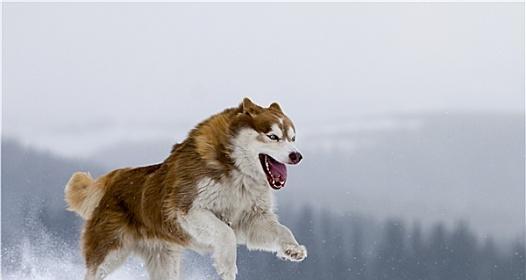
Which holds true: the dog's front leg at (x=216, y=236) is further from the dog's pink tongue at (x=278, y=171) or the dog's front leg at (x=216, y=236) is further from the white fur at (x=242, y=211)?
the dog's pink tongue at (x=278, y=171)

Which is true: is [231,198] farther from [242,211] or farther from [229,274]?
[229,274]

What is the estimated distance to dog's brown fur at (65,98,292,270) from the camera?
29.1 feet

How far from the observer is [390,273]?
2620 centimetres

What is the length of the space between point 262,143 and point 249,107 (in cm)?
51

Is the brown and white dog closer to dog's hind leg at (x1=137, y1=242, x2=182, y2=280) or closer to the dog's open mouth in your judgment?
the dog's open mouth

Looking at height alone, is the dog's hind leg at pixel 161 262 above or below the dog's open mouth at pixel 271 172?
below

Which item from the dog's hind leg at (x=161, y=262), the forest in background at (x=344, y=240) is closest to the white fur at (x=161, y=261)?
the dog's hind leg at (x=161, y=262)

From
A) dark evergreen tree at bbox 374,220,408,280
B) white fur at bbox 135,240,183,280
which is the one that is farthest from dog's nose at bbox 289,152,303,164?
dark evergreen tree at bbox 374,220,408,280

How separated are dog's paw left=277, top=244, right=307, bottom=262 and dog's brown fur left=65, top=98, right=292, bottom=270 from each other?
0.99m

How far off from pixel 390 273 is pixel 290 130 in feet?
59.9

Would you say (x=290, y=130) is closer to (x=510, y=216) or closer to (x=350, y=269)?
(x=350, y=269)

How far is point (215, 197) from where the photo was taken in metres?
8.79

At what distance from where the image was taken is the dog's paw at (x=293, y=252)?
848 cm

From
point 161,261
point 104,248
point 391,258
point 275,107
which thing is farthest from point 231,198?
point 391,258
